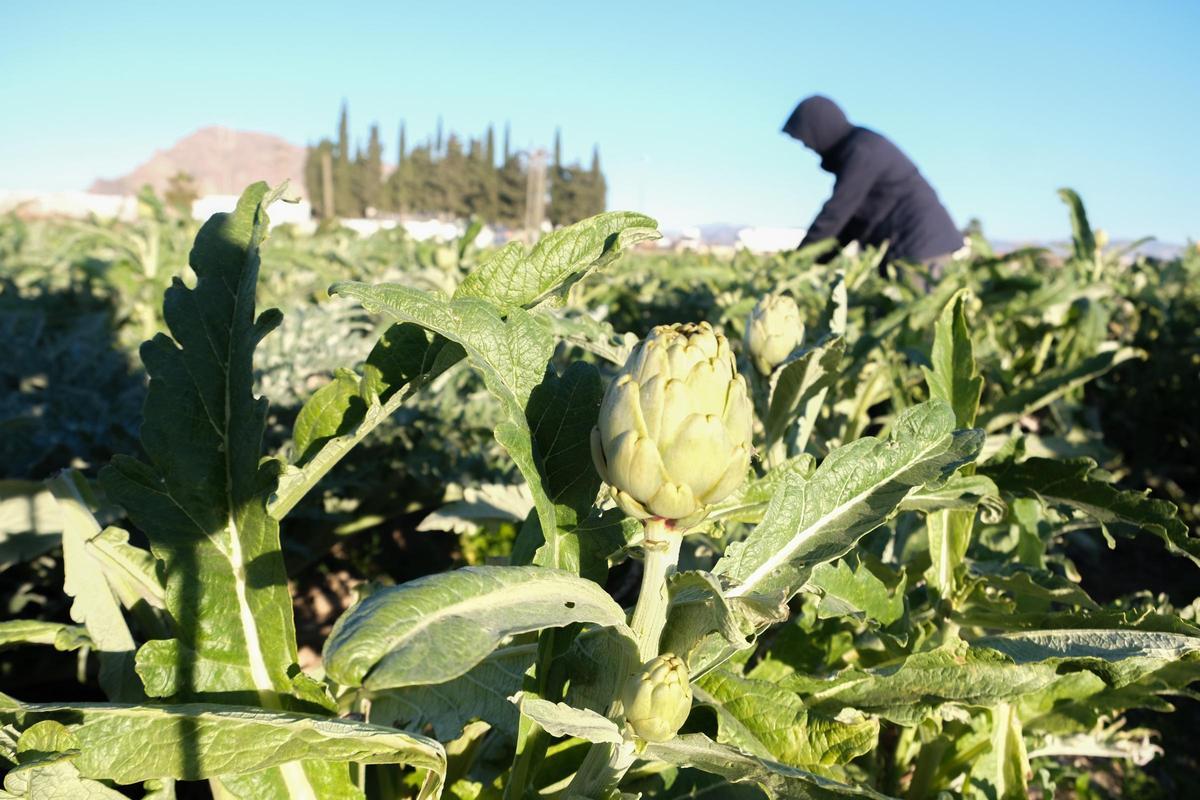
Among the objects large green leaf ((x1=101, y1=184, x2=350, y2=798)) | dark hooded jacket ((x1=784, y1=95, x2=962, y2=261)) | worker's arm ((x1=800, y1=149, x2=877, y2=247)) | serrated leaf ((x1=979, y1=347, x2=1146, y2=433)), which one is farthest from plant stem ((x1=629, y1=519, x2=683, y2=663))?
worker's arm ((x1=800, y1=149, x2=877, y2=247))

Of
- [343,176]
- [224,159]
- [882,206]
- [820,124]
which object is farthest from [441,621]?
[224,159]

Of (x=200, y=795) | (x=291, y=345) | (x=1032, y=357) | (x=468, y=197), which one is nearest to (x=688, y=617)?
(x=200, y=795)

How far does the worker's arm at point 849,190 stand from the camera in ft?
14.6

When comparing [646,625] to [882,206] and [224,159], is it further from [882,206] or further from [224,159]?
[224,159]

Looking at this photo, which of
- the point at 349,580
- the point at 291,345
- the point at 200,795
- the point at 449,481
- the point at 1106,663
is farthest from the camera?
the point at 349,580

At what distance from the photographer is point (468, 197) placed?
4841 cm

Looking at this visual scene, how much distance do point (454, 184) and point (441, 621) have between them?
5027 cm

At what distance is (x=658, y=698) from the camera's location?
675 millimetres

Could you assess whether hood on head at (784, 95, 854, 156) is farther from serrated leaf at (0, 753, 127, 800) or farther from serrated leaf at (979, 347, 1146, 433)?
serrated leaf at (0, 753, 127, 800)

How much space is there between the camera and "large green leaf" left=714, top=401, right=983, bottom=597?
2.46 ft

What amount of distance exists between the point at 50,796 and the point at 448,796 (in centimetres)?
41

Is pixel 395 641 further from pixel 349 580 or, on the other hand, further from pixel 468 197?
pixel 468 197

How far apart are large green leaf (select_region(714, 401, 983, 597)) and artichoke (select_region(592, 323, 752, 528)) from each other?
13cm

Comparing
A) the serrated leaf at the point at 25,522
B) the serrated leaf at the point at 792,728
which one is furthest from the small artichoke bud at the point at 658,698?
the serrated leaf at the point at 25,522
